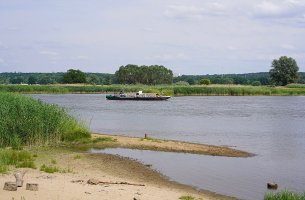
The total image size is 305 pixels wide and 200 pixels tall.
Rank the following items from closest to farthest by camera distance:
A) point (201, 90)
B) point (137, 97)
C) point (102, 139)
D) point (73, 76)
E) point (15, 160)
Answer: point (15, 160), point (102, 139), point (137, 97), point (201, 90), point (73, 76)

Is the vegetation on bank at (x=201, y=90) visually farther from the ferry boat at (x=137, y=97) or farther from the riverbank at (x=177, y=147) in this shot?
the riverbank at (x=177, y=147)

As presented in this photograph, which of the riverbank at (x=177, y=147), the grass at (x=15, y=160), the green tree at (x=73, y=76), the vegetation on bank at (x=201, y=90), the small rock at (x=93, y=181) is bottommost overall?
the riverbank at (x=177, y=147)

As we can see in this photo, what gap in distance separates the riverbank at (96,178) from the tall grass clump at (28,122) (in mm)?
1181

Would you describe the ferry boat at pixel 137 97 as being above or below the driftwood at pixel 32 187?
below

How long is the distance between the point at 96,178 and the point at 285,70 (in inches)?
4872

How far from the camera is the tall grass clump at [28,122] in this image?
1085 inches

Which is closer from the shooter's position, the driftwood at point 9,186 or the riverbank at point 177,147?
the driftwood at point 9,186

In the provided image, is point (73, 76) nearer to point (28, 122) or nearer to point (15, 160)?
point (28, 122)

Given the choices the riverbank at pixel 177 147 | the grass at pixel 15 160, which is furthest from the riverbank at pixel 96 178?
the riverbank at pixel 177 147

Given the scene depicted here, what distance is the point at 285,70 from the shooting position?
138 m

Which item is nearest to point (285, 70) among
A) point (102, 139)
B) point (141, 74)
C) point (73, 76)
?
point (141, 74)

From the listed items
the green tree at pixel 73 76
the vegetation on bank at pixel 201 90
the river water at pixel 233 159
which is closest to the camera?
the river water at pixel 233 159

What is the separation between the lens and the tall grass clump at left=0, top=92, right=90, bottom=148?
27547mm

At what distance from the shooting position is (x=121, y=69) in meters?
163
